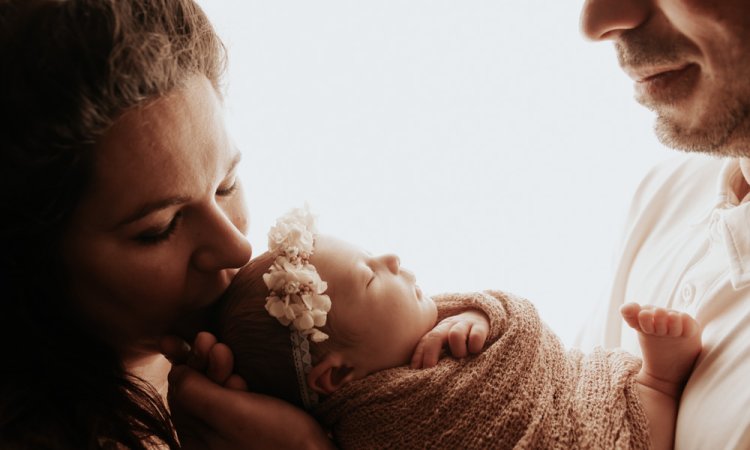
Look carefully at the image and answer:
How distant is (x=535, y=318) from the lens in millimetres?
1379

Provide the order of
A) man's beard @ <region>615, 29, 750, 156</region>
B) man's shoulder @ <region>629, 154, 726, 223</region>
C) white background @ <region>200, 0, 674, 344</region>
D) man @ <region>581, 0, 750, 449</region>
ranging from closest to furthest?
man @ <region>581, 0, 750, 449</region> → man's beard @ <region>615, 29, 750, 156</region> → man's shoulder @ <region>629, 154, 726, 223</region> → white background @ <region>200, 0, 674, 344</region>

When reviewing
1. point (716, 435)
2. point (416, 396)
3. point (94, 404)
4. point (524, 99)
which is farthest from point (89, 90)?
point (524, 99)

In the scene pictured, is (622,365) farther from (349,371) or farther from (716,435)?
(349,371)

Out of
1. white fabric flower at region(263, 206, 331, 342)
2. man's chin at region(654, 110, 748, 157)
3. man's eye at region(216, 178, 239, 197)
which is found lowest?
white fabric flower at region(263, 206, 331, 342)

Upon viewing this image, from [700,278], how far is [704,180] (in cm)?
38

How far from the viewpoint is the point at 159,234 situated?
1201 mm

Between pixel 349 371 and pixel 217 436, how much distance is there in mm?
299

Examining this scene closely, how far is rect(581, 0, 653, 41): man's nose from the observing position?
4.39 ft

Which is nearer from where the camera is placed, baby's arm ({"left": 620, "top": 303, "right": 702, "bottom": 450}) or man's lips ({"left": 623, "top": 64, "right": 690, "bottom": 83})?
baby's arm ({"left": 620, "top": 303, "right": 702, "bottom": 450})

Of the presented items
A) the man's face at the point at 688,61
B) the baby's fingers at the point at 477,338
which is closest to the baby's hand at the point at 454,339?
the baby's fingers at the point at 477,338

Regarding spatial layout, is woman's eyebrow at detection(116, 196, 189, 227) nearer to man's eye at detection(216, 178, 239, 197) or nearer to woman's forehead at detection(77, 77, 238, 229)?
woman's forehead at detection(77, 77, 238, 229)

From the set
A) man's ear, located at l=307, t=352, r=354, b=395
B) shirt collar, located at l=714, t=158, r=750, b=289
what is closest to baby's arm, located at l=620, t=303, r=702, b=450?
shirt collar, located at l=714, t=158, r=750, b=289

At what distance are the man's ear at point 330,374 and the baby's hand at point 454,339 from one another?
147 millimetres

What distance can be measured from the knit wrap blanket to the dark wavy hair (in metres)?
0.44
